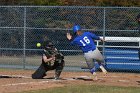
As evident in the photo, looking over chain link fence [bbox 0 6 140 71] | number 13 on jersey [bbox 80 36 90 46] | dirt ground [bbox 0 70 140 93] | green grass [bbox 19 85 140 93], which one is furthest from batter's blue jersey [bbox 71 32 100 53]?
chain link fence [bbox 0 6 140 71]

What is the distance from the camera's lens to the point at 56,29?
829 inches

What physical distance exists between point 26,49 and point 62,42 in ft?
5.87

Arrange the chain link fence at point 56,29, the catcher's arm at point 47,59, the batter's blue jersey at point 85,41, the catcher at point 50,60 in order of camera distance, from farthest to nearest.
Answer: the chain link fence at point 56,29
the catcher at point 50,60
the catcher's arm at point 47,59
the batter's blue jersey at point 85,41

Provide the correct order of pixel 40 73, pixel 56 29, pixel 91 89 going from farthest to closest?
pixel 56 29 → pixel 40 73 → pixel 91 89

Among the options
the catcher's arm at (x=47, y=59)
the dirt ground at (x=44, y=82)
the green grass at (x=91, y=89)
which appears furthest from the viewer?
the catcher's arm at (x=47, y=59)

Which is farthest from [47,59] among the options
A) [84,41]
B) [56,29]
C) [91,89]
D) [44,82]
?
[56,29]

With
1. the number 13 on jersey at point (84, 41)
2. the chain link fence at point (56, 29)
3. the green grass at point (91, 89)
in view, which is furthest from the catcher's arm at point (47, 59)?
the chain link fence at point (56, 29)

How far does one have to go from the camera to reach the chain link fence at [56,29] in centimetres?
2089

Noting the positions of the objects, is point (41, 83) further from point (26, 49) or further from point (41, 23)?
point (41, 23)

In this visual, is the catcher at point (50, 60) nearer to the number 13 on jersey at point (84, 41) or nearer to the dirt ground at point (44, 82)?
the dirt ground at point (44, 82)

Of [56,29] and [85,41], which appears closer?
[85,41]

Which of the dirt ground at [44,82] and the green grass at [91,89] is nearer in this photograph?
the green grass at [91,89]

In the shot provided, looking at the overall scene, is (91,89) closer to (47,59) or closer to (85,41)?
(85,41)

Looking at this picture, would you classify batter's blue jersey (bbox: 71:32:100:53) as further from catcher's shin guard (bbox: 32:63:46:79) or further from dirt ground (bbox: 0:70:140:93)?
catcher's shin guard (bbox: 32:63:46:79)
